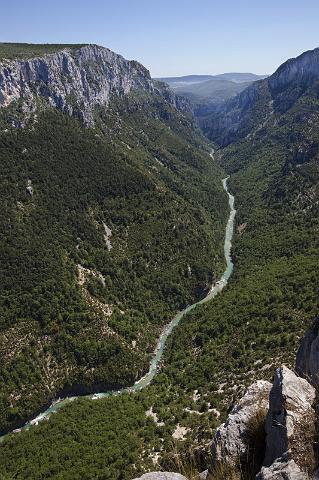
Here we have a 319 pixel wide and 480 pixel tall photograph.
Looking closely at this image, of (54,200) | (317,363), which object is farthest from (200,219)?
(317,363)

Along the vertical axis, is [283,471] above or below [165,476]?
above

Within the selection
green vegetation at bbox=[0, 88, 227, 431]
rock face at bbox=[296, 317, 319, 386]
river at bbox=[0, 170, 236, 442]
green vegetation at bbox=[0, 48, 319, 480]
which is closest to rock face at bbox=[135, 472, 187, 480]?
green vegetation at bbox=[0, 48, 319, 480]

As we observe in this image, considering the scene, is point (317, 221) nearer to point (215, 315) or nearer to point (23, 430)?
point (215, 315)

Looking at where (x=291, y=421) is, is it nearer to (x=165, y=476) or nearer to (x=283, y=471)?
(x=283, y=471)

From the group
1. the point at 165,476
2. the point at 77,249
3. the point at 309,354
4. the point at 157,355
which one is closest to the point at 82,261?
the point at 77,249

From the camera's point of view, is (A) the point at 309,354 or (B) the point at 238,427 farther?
(A) the point at 309,354

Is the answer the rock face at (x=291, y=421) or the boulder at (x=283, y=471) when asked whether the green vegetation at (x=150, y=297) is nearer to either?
the rock face at (x=291, y=421)

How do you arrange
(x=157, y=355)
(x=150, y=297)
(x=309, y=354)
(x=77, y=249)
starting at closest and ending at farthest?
1. (x=309, y=354)
2. (x=157, y=355)
3. (x=77, y=249)
4. (x=150, y=297)

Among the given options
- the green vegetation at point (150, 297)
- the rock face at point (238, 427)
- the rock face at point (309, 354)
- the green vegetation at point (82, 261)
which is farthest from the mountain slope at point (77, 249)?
the rock face at point (238, 427)
